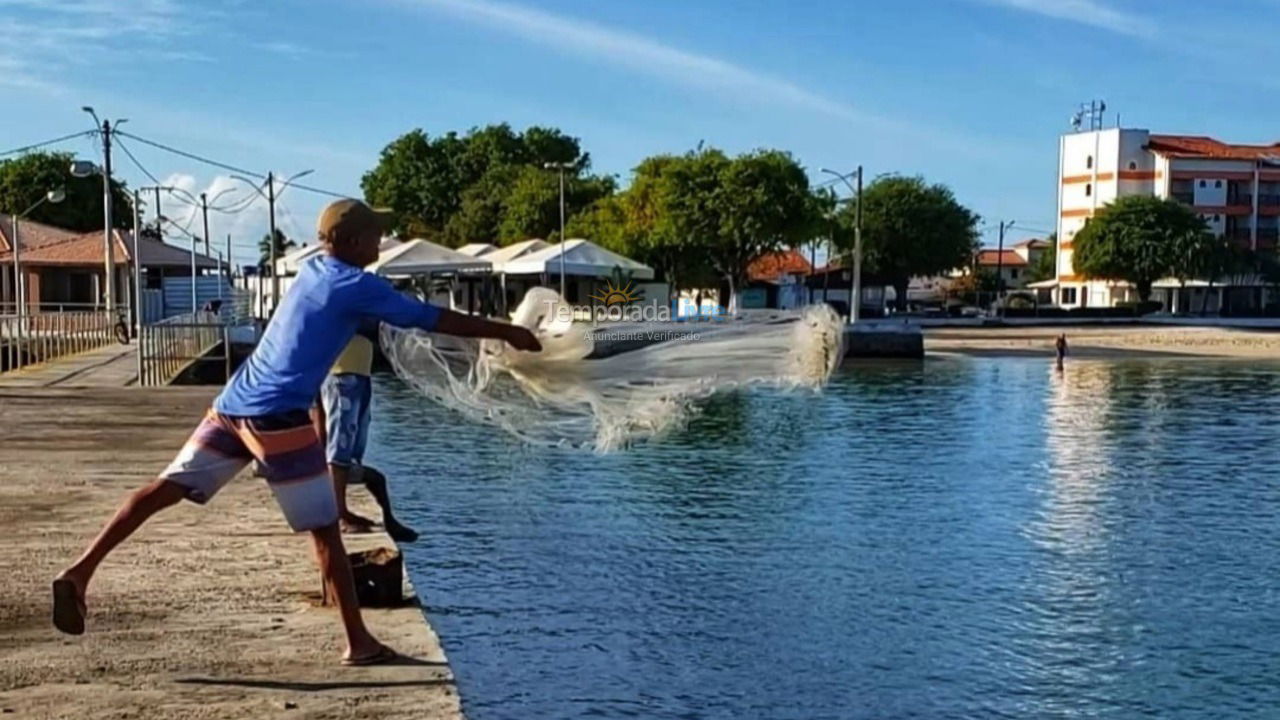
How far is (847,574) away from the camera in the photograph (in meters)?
12.3

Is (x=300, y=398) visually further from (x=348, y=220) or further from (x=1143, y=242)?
(x=1143, y=242)

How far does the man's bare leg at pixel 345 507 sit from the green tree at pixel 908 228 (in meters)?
81.0

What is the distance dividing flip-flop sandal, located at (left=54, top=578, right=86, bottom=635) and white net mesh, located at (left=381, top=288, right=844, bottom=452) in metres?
2.55

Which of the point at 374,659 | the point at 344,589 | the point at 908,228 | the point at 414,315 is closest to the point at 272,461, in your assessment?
the point at 344,589

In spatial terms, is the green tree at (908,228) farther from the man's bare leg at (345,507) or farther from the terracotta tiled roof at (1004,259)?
the man's bare leg at (345,507)

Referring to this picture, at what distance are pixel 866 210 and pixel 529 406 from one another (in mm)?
84544

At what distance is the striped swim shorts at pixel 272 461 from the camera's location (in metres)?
5.92

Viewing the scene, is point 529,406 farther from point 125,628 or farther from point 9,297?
point 9,297

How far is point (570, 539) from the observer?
44.1 ft

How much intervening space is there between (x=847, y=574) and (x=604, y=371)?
16.8 ft

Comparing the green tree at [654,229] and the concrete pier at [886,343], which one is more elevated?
the green tree at [654,229]

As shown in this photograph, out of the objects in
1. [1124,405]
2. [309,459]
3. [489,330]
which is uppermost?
[489,330]

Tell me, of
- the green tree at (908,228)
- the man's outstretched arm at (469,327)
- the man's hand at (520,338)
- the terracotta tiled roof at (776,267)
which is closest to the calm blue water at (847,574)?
the man's hand at (520,338)

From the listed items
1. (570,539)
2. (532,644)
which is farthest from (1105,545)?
(532,644)
